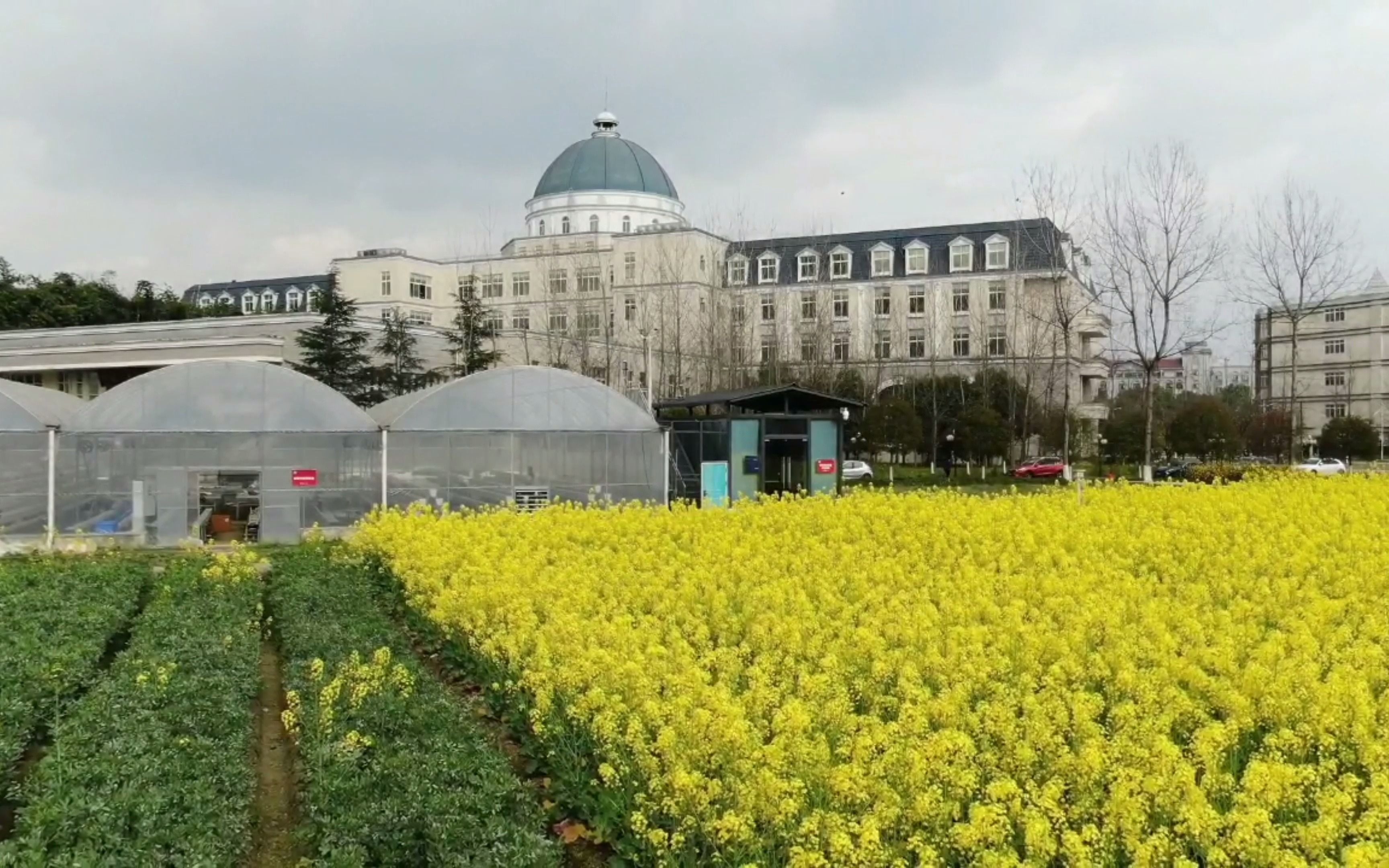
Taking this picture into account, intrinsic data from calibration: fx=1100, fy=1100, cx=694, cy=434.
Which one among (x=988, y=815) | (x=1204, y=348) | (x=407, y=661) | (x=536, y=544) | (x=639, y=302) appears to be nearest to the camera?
(x=988, y=815)

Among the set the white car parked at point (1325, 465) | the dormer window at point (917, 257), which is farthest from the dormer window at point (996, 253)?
the white car parked at point (1325, 465)

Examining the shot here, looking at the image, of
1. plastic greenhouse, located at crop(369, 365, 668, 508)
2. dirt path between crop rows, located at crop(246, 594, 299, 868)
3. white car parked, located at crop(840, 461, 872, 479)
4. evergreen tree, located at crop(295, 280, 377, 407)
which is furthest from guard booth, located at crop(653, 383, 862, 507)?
evergreen tree, located at crop(295, 280, 377, 407)

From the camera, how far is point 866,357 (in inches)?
1834

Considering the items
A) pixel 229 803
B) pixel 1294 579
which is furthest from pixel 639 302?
pixel 229 803

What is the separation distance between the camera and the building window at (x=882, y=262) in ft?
177

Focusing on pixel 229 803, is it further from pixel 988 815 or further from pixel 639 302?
pixel 639 302

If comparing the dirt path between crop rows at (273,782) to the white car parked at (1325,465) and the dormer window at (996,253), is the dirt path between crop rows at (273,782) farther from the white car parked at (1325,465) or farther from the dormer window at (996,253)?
the dormer window at (996,253)

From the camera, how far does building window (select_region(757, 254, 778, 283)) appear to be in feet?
177

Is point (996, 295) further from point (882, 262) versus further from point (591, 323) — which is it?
point (591, 323)

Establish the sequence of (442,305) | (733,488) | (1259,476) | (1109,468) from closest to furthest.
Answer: (733,488)
(1259,476)
(1109,468)
(442,305)

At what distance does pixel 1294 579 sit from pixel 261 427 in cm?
1671

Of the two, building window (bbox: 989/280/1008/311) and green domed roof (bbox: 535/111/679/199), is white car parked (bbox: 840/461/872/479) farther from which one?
green domed roof (bbox: 535/111/679/199)

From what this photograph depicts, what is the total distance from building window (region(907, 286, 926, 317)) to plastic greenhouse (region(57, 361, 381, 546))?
120ft

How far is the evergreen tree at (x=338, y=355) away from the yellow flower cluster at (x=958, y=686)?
1070 inches
